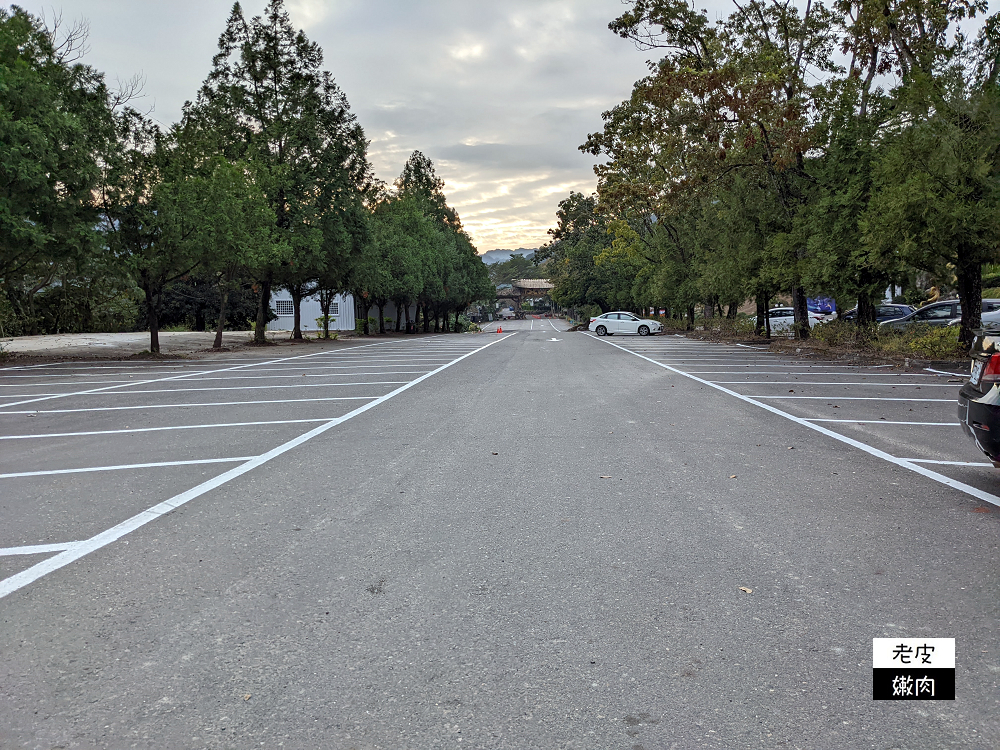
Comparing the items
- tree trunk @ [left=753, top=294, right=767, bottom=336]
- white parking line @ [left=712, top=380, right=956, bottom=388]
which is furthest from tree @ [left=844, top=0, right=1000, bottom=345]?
tree trunk @ [left=753, top=294, right=767, bottom=336]

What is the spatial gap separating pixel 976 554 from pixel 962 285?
15641 millimetres

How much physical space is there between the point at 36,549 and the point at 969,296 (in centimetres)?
1908

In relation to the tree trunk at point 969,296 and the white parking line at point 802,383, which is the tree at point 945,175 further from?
the white parking line at point 802,383

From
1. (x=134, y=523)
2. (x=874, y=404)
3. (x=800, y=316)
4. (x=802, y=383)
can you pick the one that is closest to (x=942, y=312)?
(x=800, y=316)

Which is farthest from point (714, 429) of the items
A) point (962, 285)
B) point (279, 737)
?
point (962, 285)

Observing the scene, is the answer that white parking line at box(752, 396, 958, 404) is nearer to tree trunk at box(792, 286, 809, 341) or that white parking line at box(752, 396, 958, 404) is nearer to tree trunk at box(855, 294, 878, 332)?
tree trunk at box(855, 294, 878, 332)

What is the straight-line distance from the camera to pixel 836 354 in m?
19.8

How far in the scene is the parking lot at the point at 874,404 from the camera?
6672mm

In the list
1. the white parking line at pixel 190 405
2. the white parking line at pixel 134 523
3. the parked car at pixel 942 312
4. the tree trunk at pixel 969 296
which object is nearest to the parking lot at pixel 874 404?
the tree trunk at pixel 969 296

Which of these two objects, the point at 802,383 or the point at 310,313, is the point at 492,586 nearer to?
the point at 802,383

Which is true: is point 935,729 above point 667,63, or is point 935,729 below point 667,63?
below

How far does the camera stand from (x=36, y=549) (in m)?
4.46

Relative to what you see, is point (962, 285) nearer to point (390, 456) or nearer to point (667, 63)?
point (667, 63)

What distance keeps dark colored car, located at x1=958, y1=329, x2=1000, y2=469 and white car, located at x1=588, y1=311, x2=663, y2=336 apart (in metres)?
38.4
